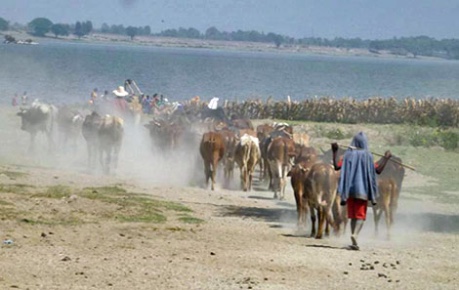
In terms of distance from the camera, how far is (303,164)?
21297mm

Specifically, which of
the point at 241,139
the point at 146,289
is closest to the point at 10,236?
the point at 146,289

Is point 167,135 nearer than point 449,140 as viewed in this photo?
Yes

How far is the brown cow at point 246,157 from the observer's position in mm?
28734

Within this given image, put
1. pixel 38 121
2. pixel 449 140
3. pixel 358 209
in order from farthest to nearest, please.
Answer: pixel 449 140, pixel 38 121, pixel 358 209

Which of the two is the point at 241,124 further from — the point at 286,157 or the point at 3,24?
the point at 3,24

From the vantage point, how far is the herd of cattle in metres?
19.9

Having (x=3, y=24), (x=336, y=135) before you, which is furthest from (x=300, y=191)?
(x=3, y=24)

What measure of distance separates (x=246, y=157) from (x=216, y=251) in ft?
36.5

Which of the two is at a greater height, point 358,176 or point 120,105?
point 358,176

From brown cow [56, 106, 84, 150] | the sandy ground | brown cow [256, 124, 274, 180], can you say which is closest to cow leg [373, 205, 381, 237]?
the sandy ground

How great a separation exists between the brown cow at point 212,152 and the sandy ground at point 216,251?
2.25 metres

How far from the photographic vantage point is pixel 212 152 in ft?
92.7

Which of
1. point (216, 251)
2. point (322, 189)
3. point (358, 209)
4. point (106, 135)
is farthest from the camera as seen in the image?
point (106, 135)

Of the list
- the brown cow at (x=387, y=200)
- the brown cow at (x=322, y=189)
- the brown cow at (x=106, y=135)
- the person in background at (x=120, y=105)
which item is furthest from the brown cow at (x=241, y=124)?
the brown cow at (x=322, y=189)
